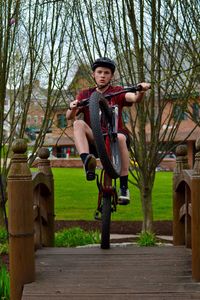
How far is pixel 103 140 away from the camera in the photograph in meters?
4.03

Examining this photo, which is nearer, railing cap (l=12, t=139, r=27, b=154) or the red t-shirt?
railing cap (l=12, t=139, r=27, b=154)

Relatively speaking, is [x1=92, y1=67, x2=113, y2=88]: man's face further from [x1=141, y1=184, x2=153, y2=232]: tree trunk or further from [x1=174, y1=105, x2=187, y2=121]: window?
[x1=141, y1=184, x2=153, y2=232]: tree trunk

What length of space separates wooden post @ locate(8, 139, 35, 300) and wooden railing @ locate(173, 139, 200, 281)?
1130 mm

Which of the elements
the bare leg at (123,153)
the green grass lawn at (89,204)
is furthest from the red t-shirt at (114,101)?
the green grass lawn at (89,204)

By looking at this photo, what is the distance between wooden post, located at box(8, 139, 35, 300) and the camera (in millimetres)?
3555

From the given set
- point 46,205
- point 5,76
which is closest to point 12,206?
point 46,205

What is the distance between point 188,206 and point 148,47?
3959 mm

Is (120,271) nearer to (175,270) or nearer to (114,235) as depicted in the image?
(175,270)

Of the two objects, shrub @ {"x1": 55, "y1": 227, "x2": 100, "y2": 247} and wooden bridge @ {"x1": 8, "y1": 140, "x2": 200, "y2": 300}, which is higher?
wooden bridge @ {"x1": 8, "y1": 140, "x2": 200, "y2": 300}

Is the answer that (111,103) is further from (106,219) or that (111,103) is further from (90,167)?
(106,219)

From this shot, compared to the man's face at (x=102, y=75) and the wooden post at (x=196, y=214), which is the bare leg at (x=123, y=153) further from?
the wooden post at (x=196, y=214)

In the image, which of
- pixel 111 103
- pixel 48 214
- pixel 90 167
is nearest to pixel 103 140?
pixel 90 167

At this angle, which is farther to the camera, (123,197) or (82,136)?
(123,197)

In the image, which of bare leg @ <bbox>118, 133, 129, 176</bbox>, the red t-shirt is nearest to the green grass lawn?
bare leg @ <bbox>118, 133, 129, 176</bbox>
